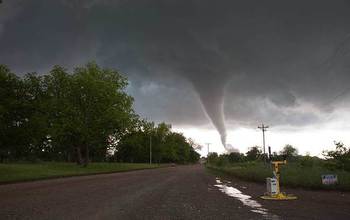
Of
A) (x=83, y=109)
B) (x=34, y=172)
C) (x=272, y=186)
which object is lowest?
(x=272, y=186)

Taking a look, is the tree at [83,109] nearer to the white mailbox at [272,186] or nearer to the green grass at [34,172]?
the green grass at [34,172]

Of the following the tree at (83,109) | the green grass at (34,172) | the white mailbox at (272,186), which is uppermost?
the tree at (83,109)

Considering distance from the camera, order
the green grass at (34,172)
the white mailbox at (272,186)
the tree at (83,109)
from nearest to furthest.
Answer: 1. the white mailbox at (272,186)
2. the green grass at (34,172)
3. the tree at (83,109)

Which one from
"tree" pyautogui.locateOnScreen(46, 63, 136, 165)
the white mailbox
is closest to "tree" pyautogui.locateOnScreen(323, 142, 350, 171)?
the white mailbox

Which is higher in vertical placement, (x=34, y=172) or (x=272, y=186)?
(x=34, y=172)

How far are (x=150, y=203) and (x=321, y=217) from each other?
20.2ft

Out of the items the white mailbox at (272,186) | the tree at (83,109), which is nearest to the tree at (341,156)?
the white mailbox at (272,186)

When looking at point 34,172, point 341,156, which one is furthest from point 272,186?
point 34,172

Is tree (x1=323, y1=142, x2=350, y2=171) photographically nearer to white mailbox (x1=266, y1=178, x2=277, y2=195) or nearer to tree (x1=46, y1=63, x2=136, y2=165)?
white mailbox (x1=266, y1=178, x2=277, y2=195)

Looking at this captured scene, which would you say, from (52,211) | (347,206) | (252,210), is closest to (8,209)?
(52,211)

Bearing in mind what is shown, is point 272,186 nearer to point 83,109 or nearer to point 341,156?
point 341,156

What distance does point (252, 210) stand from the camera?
43.4 ft

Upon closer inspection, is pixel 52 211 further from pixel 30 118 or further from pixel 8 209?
pixel 30 118

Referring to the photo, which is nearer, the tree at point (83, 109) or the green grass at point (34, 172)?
the green grass at point (34, 172)
